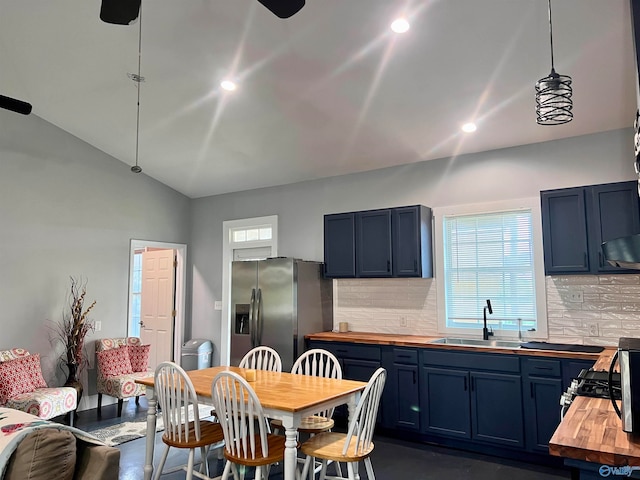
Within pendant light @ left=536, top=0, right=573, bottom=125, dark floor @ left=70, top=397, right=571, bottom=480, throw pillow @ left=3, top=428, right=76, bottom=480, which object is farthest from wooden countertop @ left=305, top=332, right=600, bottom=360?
throw pillow @ left=3, top=428, right=76, bottom=480

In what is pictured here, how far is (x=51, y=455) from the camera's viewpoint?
1726 millimetres

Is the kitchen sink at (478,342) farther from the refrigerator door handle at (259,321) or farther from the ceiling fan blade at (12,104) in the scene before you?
the ceiling fan blade at (12,104)

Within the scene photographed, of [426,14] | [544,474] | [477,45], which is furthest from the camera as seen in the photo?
[544,474]

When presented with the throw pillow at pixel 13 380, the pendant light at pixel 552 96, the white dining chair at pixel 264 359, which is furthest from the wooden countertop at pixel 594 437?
the throw pillow at pixel 13 380

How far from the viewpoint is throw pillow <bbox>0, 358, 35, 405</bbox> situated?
4441mm

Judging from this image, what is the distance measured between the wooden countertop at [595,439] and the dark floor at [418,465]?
1891 millimetres

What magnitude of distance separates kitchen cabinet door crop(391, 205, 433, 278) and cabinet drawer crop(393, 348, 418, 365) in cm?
75

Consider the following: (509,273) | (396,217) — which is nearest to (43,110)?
(396,217)

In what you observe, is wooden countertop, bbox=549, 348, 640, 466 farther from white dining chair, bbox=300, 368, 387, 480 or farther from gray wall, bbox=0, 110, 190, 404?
gray wall, bbox=0, 110, 190, 404

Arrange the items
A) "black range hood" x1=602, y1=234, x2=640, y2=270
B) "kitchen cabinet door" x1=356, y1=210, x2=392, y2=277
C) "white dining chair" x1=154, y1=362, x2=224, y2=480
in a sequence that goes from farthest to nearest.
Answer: "kitchen cabinet door" x1=356, y1=210, x2=392, y2=277 < "white dining chair" x1=154, y1=362, x2=224, y2=480 < "black range hood" x1=602, y1=234, x2=640, y2=270

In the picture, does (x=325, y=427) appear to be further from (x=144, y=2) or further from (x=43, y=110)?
(x=43, y=110)

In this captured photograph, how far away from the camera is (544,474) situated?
142 inches

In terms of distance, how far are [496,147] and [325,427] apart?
302cm

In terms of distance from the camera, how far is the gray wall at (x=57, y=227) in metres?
5.05
